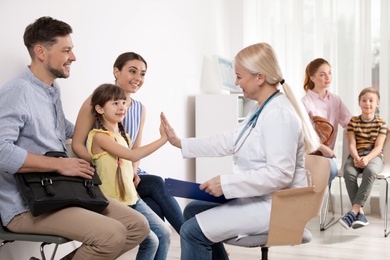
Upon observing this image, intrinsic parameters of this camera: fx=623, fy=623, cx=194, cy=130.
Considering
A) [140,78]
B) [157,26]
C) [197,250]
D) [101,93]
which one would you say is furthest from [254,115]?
[157,26]

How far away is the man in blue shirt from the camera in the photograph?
2518 mm

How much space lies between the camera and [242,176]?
2496 mm

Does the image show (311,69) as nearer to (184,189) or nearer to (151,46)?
(151,46)

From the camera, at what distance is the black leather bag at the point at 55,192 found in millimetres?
2447

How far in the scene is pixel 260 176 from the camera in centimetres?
248

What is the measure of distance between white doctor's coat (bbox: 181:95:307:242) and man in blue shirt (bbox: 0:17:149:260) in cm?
42

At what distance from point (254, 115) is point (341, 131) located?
11.4 feet

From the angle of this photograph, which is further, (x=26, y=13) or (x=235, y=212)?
(x=26, y=13)

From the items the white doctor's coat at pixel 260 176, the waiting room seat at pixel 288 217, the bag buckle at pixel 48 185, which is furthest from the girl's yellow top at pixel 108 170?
the waiting room seat at pixel 288 217

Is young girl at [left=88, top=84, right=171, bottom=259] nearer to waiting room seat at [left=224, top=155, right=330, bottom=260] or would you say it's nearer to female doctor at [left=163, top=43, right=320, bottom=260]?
female doctor at [left=163, top=43, right=320, bottom=260]

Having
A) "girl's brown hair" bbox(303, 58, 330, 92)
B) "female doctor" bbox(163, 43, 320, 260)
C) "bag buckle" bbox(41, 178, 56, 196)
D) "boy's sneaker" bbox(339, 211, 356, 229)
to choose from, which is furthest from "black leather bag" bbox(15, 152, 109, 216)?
"girl's brown hair" bbox(303, 58, 330, 92)

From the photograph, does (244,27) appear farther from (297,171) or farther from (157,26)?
(297,171)

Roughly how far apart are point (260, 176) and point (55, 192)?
82 centimetres

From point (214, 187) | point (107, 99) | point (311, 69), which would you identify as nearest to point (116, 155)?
point (107, 99)
